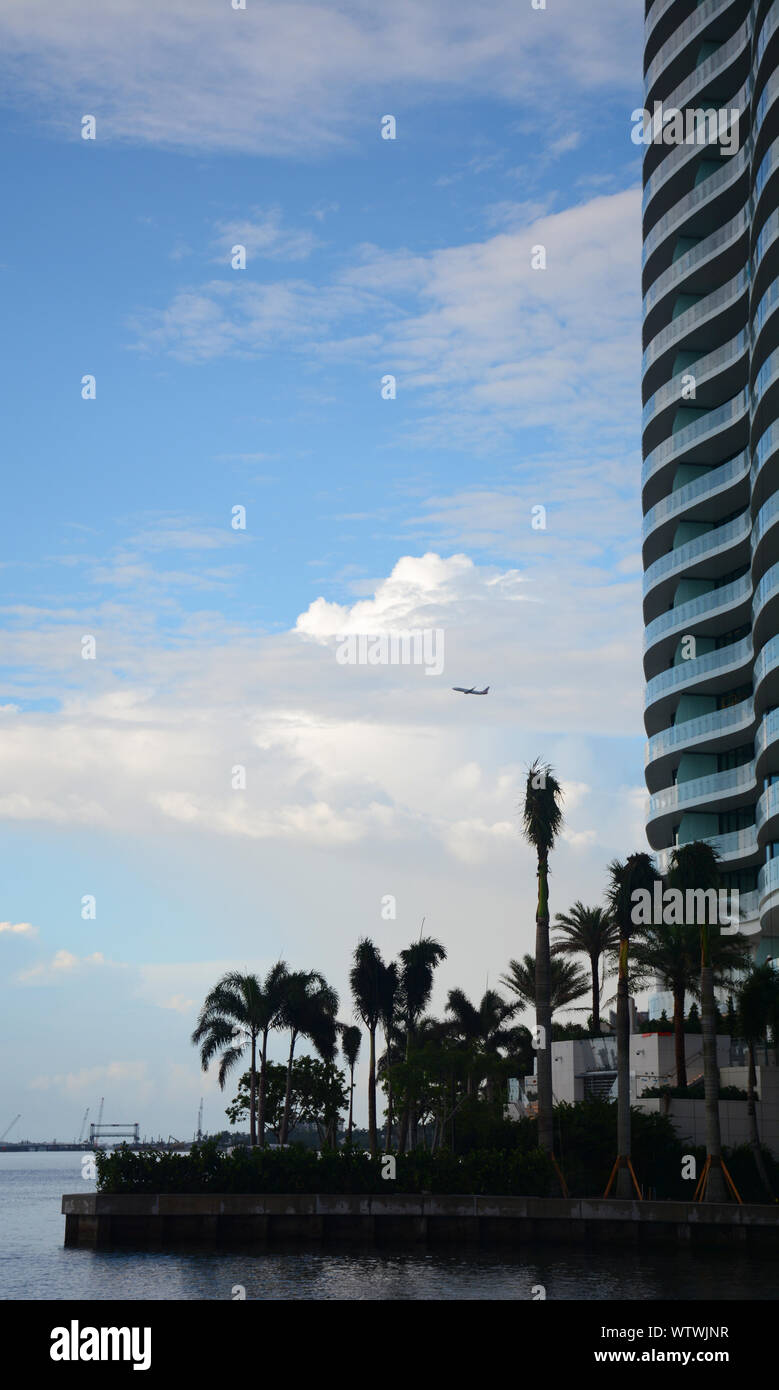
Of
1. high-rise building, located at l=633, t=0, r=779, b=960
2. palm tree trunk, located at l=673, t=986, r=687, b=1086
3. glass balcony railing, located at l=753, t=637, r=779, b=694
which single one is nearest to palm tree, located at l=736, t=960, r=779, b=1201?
palm tree trunk, located at l=673, t=986, r=687, b=1086

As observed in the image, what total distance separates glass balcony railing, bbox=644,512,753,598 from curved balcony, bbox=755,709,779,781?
1653 cm

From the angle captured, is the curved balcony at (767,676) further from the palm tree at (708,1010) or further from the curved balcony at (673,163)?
the curved balcony at (673,163)

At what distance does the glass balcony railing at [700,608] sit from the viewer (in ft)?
291

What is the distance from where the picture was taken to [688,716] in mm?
92812

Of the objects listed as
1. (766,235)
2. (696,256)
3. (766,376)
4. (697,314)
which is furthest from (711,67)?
(766,376)

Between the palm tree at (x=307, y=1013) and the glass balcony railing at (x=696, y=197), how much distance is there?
55.2 m

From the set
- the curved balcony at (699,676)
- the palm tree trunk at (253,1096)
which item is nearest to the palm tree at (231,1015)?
the palm tree trunk at (253,1096)

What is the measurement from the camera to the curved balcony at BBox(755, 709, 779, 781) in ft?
232

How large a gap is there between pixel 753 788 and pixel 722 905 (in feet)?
29.2

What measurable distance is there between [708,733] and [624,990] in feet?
131

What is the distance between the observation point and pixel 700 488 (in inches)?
3629

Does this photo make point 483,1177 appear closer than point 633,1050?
Yes
